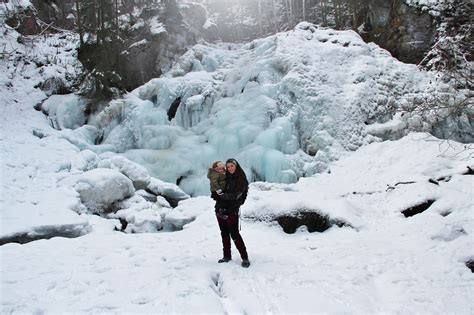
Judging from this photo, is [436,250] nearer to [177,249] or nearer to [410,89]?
[177,249]

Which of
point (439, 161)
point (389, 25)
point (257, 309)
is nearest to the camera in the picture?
point (257, 309)

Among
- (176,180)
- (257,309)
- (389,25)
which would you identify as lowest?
(176,180)

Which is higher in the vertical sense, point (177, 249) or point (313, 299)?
point (313, 299)

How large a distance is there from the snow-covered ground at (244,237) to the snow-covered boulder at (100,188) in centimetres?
3

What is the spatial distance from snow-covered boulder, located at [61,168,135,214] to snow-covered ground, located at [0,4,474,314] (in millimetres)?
29

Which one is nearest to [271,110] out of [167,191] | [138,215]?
[167,191]

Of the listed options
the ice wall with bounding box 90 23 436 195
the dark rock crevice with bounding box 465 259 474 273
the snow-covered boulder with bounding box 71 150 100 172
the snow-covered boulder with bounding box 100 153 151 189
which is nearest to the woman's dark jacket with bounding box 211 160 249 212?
the dark rock crevice with bounding box 465 259 474 273

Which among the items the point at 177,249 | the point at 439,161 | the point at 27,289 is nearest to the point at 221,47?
Answer: the point at 439,161

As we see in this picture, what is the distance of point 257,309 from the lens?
4125mm

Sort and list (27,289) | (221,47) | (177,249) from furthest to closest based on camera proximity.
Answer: (221,47), (177,249), (27,289)

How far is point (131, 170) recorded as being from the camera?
11.1 metres

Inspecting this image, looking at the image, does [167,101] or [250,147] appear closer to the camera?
[250,147]

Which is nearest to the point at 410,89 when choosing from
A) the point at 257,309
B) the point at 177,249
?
the point at 177,249

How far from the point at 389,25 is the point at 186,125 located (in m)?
11.2
